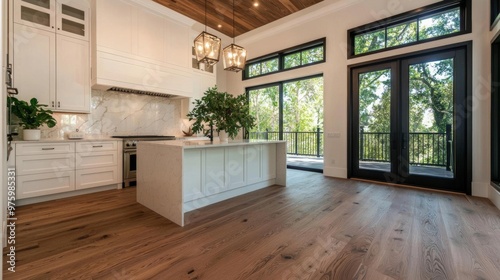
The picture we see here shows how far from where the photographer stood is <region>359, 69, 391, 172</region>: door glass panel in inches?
159

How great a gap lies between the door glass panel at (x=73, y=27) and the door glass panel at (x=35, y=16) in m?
0.20

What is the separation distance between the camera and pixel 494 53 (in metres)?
2.99

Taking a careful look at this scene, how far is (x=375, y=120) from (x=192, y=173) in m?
3.53

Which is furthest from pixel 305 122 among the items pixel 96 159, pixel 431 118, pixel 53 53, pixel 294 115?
pixel 53 53

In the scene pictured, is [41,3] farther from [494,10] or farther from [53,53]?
[494,10]

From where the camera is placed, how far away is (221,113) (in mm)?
2877

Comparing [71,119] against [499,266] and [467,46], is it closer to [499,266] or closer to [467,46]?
[499,266]

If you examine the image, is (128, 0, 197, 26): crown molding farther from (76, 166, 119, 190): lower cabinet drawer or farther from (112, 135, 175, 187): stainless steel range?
(76, 166, 119, 190): lower cabinet drawer

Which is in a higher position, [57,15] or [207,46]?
[57,15]

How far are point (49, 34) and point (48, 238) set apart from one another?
122 inches

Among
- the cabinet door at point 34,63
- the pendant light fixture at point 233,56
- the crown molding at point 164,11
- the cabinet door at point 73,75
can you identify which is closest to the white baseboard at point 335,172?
the pendant light fixture at point 233,56

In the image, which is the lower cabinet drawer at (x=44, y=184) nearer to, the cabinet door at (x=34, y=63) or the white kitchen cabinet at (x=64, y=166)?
the white kitchen cabinet at (x=64, y=166)

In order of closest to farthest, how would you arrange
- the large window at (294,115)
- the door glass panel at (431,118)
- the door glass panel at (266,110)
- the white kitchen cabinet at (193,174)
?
the white kitchen cabinet at (193,174)
the door glass panel at (431,118)
the large window at (294,115)
the door glass panel at (266,110)

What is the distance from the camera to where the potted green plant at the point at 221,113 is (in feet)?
9.21
